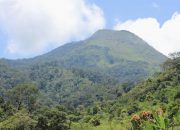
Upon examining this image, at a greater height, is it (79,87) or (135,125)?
(79,87)

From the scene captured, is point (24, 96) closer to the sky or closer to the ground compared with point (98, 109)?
closer to the sky

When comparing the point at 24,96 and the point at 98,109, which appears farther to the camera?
the point at 98,109

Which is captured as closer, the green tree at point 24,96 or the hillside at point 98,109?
the hillside at point 98,109

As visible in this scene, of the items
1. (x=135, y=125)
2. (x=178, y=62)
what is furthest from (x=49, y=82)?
(x=135, y=125)

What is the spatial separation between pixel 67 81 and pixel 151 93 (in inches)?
3841

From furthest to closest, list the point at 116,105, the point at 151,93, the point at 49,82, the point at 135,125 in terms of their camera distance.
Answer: the point at 49,82 < the point at 116,105 < the point at 151,93 < the point at 135,125

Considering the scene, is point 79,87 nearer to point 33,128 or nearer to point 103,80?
point 103,80

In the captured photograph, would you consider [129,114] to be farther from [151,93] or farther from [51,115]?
[51,115]

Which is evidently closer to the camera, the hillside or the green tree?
the hillside

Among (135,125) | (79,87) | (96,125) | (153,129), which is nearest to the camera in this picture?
(153,129)

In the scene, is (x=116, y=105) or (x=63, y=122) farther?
(x=116, y=105)

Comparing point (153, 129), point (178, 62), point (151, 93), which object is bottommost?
point (153, 129)

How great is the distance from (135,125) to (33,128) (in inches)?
1252

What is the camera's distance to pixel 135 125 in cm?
3138
